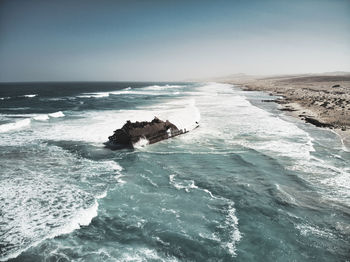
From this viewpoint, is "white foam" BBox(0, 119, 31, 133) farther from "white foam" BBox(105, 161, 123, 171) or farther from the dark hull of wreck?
"white foam" BBox(105, 161, 123, 171)

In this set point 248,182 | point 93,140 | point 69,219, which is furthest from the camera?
point 93,140

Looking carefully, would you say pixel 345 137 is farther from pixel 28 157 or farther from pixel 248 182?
pixel 28 157

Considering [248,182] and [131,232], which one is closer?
[131,232]

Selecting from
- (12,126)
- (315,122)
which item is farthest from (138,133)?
(315,122)

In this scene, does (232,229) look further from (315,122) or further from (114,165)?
(315,122)

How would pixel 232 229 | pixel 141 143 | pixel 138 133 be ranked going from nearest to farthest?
pixel 232 229, pixel 141 143, pixel 138 133

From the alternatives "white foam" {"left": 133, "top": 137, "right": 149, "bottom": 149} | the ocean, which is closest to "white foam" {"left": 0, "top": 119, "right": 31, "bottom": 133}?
the ocean

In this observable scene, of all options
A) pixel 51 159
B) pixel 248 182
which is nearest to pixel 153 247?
pixel 248 182
